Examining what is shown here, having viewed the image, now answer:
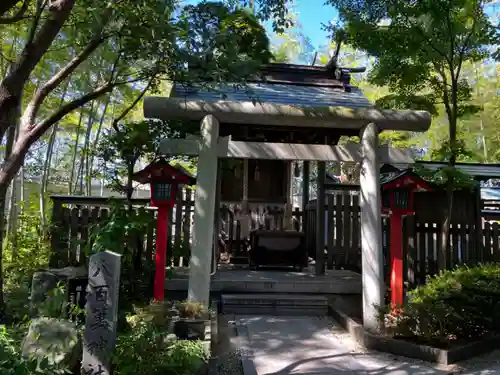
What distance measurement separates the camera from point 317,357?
491cm

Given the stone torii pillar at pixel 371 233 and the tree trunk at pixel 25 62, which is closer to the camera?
the tree trunk at pixel 25 62

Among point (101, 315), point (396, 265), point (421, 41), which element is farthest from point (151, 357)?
point (421, 41)

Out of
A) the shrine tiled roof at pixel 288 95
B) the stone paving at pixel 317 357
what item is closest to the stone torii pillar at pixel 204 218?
the shrine tiled roof at pixel 288 95

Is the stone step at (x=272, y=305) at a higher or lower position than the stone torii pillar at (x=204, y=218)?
lower

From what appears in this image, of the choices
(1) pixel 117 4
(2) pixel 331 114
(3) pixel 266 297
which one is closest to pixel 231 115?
(2) pixel 331 114

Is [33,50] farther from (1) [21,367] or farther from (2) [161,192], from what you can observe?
(1) [21,367]

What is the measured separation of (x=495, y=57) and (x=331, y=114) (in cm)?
374

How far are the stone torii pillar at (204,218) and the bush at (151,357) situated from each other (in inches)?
70.0

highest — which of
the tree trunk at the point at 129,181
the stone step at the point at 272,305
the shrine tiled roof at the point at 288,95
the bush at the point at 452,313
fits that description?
the shrine tiled roof at the point at 288,95

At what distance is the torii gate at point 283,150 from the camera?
560 cm

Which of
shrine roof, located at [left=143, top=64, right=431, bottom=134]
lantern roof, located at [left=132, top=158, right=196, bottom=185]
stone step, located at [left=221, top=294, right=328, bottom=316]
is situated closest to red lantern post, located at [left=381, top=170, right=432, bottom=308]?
shrine roof, located at [left=143, top=64, right=431, bottom=134]

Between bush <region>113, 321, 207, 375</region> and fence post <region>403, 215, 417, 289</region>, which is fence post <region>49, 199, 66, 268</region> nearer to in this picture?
bush <region>113, 321, 207, 375</region>

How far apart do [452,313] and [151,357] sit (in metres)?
3.78

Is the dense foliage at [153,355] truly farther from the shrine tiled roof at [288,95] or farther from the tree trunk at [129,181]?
the shrine tiled roof at [288,95]
